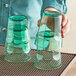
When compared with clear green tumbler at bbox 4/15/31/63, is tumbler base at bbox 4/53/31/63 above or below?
below

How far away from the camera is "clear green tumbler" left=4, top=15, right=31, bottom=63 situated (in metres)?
1.05

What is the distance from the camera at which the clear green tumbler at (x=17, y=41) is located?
1.05m

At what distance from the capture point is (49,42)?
102 cm

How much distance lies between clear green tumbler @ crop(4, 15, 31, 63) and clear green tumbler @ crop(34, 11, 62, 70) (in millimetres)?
67

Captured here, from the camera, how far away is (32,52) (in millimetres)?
1150

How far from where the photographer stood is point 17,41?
1072mm

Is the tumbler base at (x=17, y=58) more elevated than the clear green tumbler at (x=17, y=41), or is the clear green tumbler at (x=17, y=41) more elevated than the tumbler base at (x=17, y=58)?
the clear green tumbler at (x=17, y=41)

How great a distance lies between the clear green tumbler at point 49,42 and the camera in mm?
1000

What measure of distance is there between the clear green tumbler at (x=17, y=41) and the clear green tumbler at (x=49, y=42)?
0.07 meters

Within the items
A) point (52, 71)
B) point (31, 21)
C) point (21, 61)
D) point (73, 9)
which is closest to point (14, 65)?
point (21, 61)

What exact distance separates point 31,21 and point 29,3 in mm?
108

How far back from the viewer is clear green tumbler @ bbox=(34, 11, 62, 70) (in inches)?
39.4

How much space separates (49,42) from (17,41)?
0.13 meters

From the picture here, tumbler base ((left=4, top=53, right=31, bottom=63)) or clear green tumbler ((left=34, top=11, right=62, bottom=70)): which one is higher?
clear green tumbler ((left=34, top=11, right=62, bottom=70))
